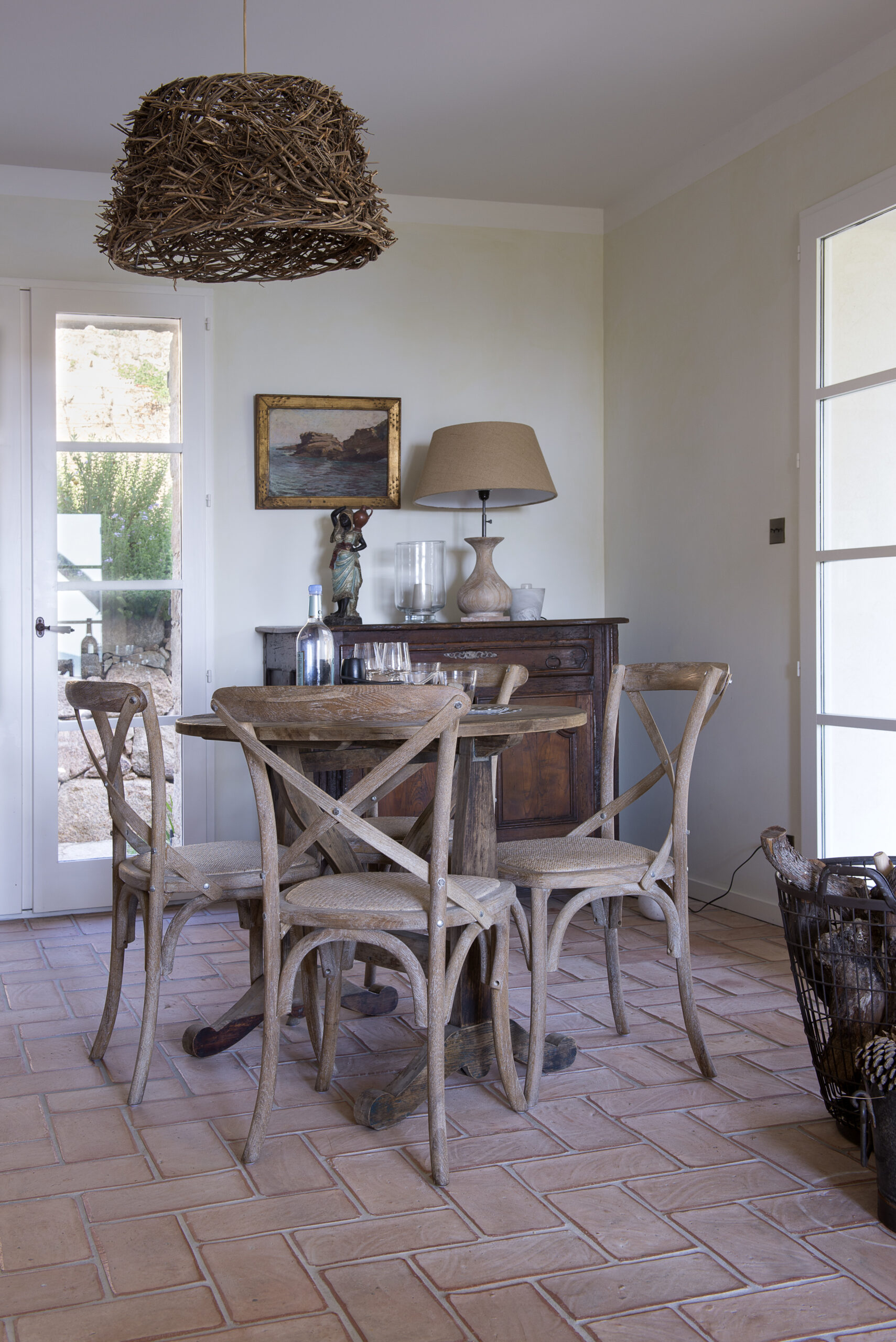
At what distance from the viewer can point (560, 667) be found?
432 centimetres

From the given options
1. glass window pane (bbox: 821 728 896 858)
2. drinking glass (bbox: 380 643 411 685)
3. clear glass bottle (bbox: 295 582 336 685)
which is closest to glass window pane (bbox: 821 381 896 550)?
glass window pane (bbox: 821 728 896 858)

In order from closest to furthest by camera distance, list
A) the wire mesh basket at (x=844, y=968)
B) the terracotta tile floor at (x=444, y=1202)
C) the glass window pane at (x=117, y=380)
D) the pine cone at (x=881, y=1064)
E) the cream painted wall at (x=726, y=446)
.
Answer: the terracotta tile floor at (x=444, y=1202) < the pine cone at (x=881, y=1064) < the wire mesh basket at (x=844, y=968) < the cream painted wall at (x=726, y=446) < the glass window pane at (x=117, y=380)

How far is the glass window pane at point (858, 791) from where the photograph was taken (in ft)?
11.2

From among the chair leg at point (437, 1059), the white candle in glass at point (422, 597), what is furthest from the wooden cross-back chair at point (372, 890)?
the white candle in glass at point (422, 597)

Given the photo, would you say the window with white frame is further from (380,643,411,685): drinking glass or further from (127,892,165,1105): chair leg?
(127,892,165,1105): chair leg

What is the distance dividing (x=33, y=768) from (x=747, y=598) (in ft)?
8.88

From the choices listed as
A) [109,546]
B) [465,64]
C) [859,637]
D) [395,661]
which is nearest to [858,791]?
[859,637]

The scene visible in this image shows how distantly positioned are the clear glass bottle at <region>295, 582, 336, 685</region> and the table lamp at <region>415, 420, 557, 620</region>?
5.26ft

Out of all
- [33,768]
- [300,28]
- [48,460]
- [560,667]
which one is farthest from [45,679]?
[300,28]

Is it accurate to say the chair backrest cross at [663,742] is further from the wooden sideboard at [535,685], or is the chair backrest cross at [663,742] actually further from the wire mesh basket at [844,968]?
the wooden sideboard at [535,685]

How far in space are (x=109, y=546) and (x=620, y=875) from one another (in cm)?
265

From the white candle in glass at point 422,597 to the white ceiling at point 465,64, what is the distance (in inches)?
62.9

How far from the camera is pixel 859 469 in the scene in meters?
3.53

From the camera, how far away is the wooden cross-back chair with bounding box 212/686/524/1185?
1996 millimetres
